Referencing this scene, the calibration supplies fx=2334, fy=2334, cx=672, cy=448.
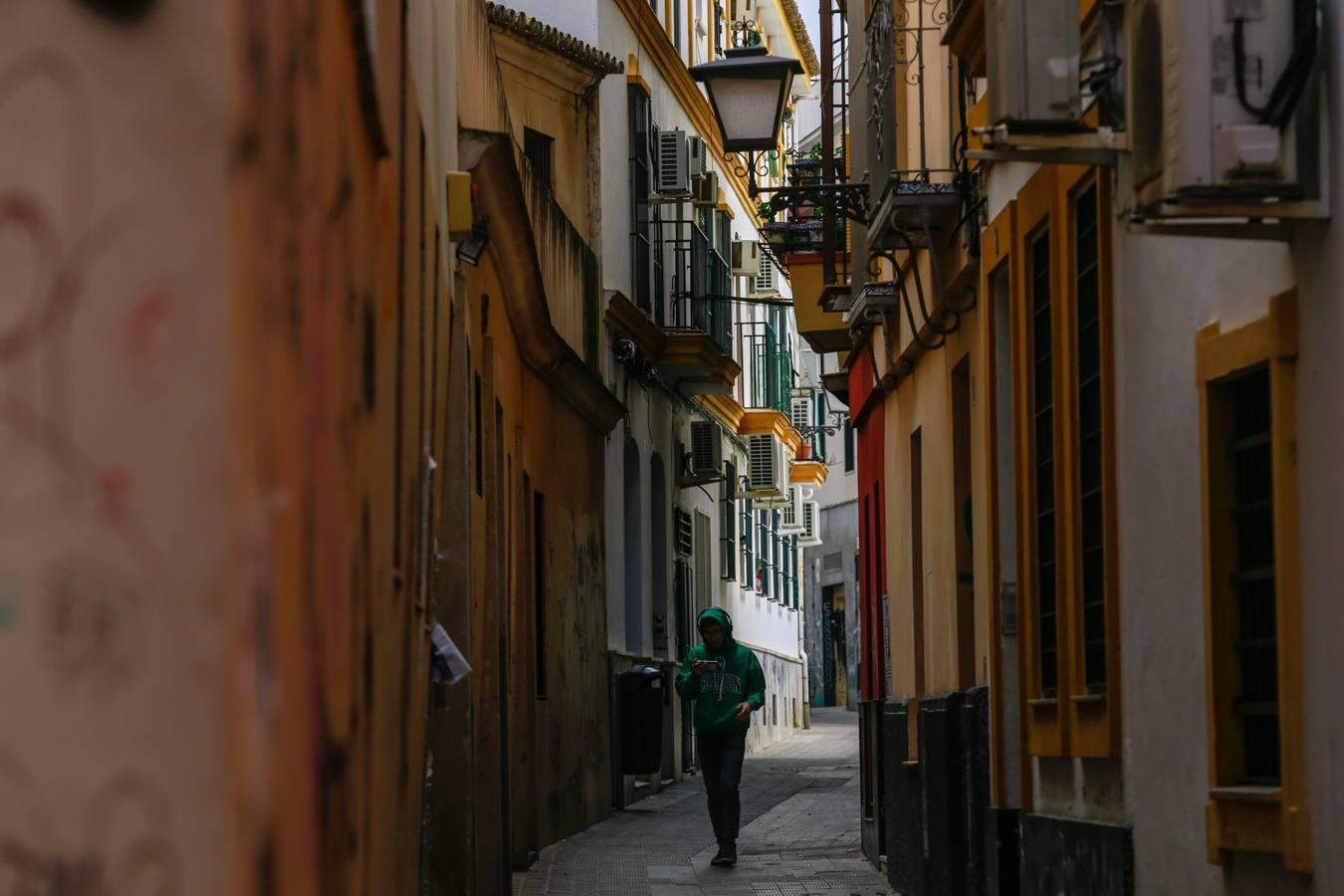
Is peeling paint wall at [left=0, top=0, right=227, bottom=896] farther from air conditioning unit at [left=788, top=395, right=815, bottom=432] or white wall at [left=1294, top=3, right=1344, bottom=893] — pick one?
air conditioning unit at [left=788, top=395, right=815, bottom=432]

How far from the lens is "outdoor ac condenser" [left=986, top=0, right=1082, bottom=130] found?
6941mm

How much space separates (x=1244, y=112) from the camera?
19.4 ft

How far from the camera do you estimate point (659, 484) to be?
89.8 ft

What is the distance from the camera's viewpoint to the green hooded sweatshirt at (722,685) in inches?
606

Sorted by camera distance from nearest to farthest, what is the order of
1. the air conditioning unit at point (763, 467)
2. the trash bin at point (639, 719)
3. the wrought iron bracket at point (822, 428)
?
the trash bin at point (639, 719) → the air conditioning unit at point (763, 467) → the wrought iron bracket at point (822, 428)

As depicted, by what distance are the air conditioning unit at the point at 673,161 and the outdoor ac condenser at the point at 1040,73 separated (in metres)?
19.1

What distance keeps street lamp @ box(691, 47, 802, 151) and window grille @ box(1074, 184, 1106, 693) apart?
7500 mm

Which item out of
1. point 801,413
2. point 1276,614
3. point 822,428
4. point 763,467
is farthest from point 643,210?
point 822,428

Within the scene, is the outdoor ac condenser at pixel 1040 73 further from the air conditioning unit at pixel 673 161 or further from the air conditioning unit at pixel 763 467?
the air conditioning unit at pixel 763 467

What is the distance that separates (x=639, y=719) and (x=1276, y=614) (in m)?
14.6

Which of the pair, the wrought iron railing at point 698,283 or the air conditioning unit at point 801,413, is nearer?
the wrought iron railing at point 698,283

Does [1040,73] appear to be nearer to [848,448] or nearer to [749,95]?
[749,95]

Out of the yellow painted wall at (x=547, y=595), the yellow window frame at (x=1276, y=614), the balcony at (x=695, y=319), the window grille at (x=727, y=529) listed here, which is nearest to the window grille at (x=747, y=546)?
the window grille at (x=727, y=529)

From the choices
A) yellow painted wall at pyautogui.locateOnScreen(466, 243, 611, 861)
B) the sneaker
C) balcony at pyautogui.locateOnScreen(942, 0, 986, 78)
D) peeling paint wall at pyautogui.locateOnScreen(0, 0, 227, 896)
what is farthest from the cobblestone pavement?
peeling paint wall at pyautogui.locateOnScreen(0, 0, 227, 896)
